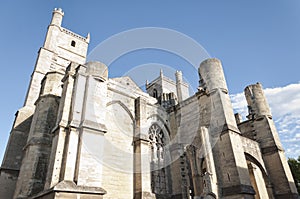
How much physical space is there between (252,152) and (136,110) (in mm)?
6833

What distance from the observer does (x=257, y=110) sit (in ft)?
41.8

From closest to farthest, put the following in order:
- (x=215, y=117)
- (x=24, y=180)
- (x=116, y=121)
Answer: (x=24, y=180) < (x=215, y=117) < (x=116, y=121)

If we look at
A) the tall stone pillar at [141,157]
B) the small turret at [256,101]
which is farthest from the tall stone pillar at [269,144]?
the tall stone pillar at [141,157]

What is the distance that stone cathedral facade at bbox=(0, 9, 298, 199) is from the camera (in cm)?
733

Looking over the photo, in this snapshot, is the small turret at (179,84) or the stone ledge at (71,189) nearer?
the stone ledge at (71,189)

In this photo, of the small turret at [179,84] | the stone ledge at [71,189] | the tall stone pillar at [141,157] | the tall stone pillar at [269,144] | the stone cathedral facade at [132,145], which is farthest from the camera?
the small turret at [179,84]

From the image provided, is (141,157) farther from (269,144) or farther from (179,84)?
(179,84)

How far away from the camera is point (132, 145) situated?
10945 millimetres

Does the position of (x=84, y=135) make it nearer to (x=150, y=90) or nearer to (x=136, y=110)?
(x=136, y=110)

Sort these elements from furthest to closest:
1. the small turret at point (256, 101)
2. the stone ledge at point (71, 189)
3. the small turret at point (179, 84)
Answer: the small turret at point (179, 84) < the small turret at point (256, 101) < the stone ledge at point (71, 189)

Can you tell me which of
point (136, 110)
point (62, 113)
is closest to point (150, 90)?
point (136, 110)

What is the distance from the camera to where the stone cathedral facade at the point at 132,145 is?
24.1ft

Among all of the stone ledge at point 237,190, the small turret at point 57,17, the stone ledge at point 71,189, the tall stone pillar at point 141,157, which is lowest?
the stone ledge at point 237,190

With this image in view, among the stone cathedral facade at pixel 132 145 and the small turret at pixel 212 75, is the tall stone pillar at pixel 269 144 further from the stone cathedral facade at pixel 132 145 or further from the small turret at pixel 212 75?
the small turret at pixel 212 75
